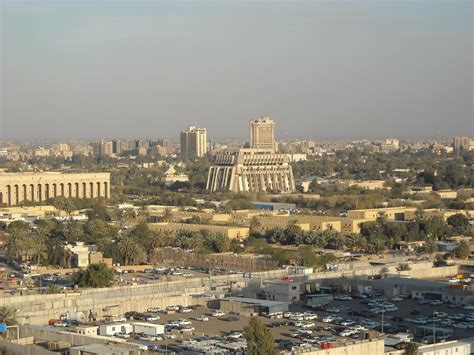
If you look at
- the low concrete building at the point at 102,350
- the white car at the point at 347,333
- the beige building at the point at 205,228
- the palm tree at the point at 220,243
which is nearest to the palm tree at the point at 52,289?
the low concrete building at the point at 102,350

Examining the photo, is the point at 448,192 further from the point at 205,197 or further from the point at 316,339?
the point at 316,339

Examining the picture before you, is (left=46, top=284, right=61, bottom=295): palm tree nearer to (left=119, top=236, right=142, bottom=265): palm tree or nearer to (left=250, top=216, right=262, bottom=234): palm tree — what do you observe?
(left=119, top=236, right=142, bottom=265): palm tree

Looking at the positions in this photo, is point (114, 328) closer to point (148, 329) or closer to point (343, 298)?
point (148, 329)

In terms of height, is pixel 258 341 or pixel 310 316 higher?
pixel 258 341

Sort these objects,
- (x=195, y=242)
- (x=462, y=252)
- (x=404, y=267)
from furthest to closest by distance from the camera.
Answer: (x=195, y=242) < (x=462, y=252) < (x=404, y=267)

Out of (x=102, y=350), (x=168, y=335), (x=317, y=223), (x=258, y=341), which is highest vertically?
(x=258, y=341)

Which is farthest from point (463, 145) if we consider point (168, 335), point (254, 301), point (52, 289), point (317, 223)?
point (168, 335)

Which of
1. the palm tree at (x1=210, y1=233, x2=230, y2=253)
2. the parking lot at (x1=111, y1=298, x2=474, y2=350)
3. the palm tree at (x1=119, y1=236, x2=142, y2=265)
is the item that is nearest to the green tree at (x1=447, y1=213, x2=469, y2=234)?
the palm tree at (x1=210, y1=233, x2=230, y2=253)
